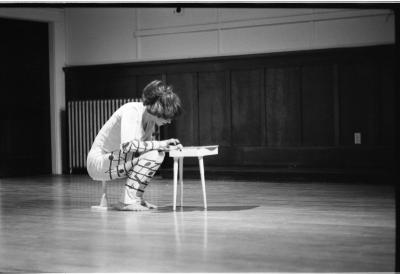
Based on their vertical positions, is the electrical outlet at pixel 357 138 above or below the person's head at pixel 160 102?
below

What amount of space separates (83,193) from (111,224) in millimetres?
2260

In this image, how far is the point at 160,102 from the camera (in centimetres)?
416

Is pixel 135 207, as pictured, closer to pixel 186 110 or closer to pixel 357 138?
pixel 357 138

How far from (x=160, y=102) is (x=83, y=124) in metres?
4.98

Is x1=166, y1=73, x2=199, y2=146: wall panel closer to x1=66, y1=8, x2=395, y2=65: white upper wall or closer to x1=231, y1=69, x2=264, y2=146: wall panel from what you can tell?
x1=66, y1=8, x2=395, y2=65: white upper wall

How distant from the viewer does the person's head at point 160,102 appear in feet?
13.6

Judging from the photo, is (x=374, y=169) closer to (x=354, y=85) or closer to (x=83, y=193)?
(x=354, y=85)

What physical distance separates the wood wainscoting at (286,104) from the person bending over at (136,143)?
11.3 ft

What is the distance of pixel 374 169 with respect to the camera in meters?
7.05

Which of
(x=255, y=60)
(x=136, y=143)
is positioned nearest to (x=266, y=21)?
(x=255, y=60)

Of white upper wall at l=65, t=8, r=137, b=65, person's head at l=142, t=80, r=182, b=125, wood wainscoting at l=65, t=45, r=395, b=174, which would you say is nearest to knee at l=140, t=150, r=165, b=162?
person's head at l=142, t=80, r=182, b=125

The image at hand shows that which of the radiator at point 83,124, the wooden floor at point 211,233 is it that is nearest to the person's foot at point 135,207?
the wooden floor at point 211,233

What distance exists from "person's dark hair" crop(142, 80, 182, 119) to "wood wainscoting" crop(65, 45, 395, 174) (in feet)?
11.5

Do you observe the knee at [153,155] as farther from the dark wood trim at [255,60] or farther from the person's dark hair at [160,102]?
the dark wood trim at [255,60]
